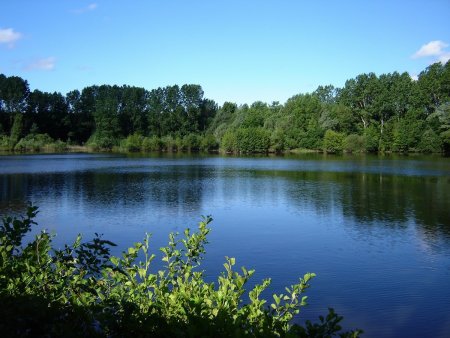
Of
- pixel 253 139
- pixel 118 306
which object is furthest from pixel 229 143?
pixel 118 306

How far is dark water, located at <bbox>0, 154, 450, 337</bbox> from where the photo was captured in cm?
985

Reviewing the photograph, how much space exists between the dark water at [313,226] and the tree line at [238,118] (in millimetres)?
47406

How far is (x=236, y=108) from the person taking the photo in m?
108

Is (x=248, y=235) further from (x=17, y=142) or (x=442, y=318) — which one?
(x=17, y=142)

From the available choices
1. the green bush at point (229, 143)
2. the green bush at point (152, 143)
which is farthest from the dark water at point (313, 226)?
the green bush at point (152, 143)

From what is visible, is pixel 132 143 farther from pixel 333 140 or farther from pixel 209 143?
pixel 333 140

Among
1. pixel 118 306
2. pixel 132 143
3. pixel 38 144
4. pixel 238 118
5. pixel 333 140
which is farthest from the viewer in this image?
pixel 238 118

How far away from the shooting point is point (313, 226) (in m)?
17.7

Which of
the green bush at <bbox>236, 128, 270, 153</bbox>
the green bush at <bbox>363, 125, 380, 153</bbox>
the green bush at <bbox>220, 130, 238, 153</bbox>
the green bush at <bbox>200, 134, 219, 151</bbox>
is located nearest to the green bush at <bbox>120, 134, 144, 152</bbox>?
the green bush at <bbox>200, 134, 219, 151</bbox>

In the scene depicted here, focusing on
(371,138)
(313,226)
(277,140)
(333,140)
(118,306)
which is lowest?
(313,226)

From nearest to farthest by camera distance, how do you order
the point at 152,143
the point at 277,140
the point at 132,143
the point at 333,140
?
1. the point at 333,140
2. the point at 277,140
3. the point at 132,143
4. the point at 152,143

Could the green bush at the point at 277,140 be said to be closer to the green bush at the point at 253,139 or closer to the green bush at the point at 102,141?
the green bush at the point at 253,139

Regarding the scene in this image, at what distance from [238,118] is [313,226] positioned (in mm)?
80238

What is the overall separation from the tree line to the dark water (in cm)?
4741
